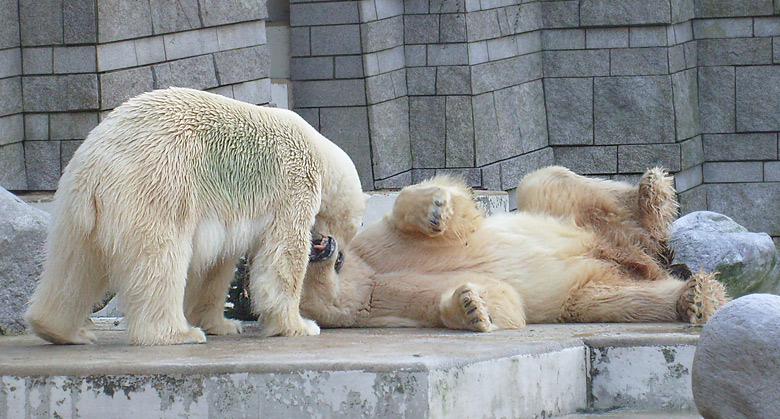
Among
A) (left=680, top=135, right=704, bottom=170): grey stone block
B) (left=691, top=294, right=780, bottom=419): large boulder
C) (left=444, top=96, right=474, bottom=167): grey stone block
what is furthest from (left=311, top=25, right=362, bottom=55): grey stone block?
(left=691, top=294, right=780, bottom=419): large boulder

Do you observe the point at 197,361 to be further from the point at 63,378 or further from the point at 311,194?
the point at 311,194

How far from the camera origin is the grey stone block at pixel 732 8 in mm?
9180

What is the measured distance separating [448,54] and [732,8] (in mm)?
2902

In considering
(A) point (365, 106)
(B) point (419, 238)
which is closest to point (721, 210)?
(A) point (365, 106)

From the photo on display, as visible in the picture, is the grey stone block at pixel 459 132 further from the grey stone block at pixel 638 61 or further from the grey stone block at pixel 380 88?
the grey stone block at pixel 638 61

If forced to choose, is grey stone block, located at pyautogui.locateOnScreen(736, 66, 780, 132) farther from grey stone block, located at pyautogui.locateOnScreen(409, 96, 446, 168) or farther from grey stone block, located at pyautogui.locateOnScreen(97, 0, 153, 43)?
grey stone block, located at pyautogui.locateOnScreen(97, 0, 153, 43)

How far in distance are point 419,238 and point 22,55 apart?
2473 millimetres

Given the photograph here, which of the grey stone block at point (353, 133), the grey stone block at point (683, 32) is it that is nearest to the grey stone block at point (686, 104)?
the grey stone block at point (683, 32)

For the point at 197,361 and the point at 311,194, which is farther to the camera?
the point at 311,194

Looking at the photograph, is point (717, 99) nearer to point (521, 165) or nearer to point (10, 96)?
point (521, 165)

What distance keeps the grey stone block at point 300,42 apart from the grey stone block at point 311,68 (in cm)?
4

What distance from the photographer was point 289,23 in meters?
7.79

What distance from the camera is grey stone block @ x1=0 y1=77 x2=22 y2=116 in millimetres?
5609

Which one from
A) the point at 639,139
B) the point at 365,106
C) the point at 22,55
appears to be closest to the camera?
the point at 22,55
